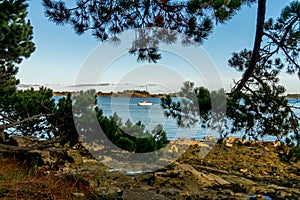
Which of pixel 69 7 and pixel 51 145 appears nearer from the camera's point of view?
pixel 69 7

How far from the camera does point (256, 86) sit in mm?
3229

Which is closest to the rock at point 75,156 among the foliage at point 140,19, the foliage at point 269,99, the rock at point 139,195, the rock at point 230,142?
the rock at point 139,195

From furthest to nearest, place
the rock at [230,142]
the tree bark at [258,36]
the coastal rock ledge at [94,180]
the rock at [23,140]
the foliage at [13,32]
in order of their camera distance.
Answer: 1. the rock at [230,142]
2. the rock at [23,140]
3. the foliage at [13,32]
4. the coastal rock ledge at [94,180]
5. the tree bark at [258,36]

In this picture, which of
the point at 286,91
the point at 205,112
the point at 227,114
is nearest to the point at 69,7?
the point at 205,112

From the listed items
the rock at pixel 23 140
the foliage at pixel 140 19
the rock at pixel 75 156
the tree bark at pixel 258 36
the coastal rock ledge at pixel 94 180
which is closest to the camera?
the tree bark at pixel 258 36

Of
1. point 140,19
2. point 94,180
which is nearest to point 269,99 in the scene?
point 140,19

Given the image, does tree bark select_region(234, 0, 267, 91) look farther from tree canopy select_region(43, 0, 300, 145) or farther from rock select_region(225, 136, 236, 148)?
rock select_region(225, 136, 236, 148)

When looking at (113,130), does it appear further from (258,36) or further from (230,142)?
(230,142)

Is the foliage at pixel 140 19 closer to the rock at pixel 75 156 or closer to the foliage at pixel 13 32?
the foliage at pixel 13 32

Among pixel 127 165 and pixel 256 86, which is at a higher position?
pixel 256 86

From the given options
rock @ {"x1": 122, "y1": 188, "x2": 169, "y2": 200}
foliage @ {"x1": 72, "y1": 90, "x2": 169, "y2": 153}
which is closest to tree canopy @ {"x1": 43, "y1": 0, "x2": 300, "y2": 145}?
foliage @ {"x1": 72, "y1": 90, "x2": 169, "y2": 153}

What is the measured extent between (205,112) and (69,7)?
1.72 meters

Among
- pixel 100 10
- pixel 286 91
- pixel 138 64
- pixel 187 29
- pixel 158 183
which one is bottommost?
pixel 158 183

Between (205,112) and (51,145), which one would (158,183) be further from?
(51,145)
